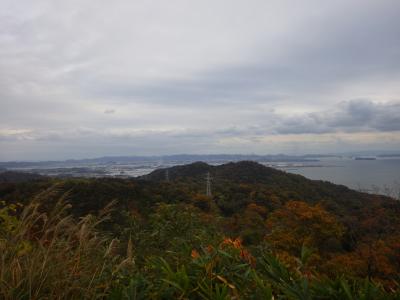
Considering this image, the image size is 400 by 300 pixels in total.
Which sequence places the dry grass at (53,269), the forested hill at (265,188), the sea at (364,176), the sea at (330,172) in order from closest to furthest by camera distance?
1. the dry grass at (53,269)
2. the forested hill at (265,188)
3. the sea at (364,176)
4. the sea at (330,172)

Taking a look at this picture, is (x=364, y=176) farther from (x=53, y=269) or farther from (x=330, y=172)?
(x=53, y=269)

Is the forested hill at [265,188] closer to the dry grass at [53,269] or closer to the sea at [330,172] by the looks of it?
the sea at [330,172]

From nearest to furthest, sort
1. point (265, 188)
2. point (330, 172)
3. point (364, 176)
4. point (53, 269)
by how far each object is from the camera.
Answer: point (53, 269), point (265, 188), point (364, 176), point (330, 172)

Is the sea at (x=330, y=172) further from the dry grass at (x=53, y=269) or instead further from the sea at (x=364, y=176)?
the dry grass at (x=53, y=269)

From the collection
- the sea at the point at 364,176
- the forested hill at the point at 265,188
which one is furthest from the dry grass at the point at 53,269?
the sea at the point at 364,176

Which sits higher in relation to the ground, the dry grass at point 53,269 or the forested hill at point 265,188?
the dry grass at point 53,269

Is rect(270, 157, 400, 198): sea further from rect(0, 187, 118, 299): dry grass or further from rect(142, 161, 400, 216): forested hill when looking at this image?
rect(0, 187, 118, 299): dry grass

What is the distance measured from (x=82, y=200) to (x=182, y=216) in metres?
17.4

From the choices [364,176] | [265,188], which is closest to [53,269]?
[265,188]

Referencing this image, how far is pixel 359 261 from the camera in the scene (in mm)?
11148

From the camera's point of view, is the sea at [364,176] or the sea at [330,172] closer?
the sea at [364,176]

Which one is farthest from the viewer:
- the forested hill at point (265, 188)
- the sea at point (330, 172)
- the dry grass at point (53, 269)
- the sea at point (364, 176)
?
the sea at point (330, 172)

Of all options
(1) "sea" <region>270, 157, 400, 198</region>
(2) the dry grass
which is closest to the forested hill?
(1) "sea" <region>270, 157, 400, 198</region>

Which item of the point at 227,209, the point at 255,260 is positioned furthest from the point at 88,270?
the point at 227,209
